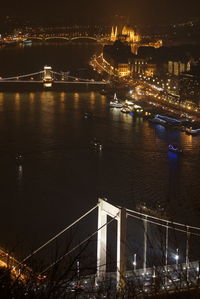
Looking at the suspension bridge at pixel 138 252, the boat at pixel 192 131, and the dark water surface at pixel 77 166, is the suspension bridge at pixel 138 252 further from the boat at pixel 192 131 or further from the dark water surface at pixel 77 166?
the boat at pixel 192 131

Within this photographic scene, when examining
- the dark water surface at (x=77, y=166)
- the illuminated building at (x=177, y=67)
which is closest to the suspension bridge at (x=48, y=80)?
the illuminated building at (x=177, y=67)

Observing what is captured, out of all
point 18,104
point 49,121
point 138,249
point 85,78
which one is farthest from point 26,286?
point 85,78

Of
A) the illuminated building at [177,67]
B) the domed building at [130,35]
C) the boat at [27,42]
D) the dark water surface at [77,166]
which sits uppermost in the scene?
the domed building at [130,35]

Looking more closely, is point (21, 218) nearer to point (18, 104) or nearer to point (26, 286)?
point (26, 286)

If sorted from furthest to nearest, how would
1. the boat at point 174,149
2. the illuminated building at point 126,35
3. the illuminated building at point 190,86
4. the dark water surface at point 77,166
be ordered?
the illuminated building at point 126,35 < the illuminated building at point 190,86 < the boat at point 174,149 < the dark water surface at point 77,166

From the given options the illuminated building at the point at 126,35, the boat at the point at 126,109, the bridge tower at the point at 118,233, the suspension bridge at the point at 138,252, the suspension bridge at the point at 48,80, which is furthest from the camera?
the illuminated building at the point at 126,35

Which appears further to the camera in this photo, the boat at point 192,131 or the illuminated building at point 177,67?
the illuminated building at point 177,67

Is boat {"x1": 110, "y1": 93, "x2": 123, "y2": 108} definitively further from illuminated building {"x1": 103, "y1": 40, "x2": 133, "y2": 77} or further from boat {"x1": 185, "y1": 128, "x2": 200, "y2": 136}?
illuminated building {"x1": 103, "y1": 40, "x2": 133, "y2": 77}

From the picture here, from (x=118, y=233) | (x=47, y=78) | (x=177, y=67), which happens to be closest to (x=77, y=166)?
(x=118, y=233)

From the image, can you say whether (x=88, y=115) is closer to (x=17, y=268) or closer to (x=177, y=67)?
(x=177, y=67)

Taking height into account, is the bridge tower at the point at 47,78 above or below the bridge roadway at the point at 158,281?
above
